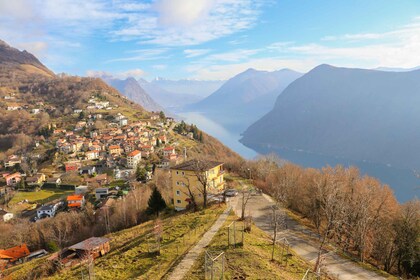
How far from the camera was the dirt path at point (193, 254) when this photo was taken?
1366 cm

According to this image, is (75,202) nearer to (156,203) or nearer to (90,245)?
(156,203)

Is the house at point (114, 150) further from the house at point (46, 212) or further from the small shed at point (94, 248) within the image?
the small shed at point (94, 248)

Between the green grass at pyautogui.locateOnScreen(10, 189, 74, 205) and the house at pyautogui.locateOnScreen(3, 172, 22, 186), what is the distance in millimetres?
6605

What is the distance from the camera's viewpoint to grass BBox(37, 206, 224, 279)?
14.7 m

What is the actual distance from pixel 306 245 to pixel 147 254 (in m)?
11.3

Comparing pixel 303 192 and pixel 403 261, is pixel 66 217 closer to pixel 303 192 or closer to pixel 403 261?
pixel 303 192

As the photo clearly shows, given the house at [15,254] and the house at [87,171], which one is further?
the house at [87,171]

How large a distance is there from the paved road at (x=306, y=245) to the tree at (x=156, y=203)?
741 cm

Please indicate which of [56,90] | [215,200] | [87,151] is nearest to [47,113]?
[56,90]

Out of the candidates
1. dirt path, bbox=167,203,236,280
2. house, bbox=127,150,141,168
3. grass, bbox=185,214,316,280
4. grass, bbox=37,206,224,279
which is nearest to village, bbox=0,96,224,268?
house, bbox=127,150,141,168

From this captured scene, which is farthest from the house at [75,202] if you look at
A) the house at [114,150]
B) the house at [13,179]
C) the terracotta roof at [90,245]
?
the terracotta roof at [90,245]

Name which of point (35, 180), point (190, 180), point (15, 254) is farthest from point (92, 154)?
point (190, 180)

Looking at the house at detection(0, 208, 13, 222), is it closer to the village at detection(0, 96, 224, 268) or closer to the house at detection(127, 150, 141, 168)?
the village at detection(0, 96, 224, 268)

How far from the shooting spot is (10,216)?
56438 mm
